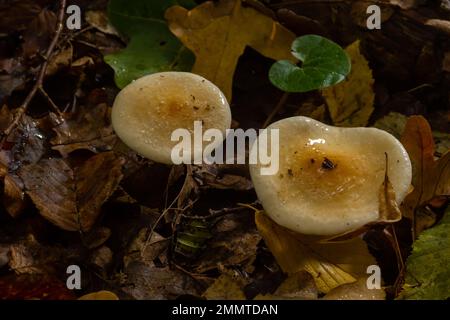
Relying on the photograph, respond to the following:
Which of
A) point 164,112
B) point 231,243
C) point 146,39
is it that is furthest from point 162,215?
point 146,39

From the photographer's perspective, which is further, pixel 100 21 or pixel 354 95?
pixel 100 21

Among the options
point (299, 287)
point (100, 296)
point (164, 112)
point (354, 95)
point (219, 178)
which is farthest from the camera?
point (354, 95)

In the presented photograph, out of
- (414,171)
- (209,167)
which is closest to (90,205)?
(209,167)

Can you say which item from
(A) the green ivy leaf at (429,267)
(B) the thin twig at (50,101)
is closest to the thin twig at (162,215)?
(B) the thin twig at (50,101)

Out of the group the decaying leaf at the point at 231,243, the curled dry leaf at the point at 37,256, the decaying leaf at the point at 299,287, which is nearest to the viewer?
the decaying leaf at the point at 299,287

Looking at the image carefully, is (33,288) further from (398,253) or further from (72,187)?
(398,253)

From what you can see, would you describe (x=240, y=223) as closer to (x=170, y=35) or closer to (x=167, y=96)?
(x=167, y=96)

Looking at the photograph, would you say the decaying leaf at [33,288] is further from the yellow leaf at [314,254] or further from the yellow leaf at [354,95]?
the yellow leaf at [354,95]

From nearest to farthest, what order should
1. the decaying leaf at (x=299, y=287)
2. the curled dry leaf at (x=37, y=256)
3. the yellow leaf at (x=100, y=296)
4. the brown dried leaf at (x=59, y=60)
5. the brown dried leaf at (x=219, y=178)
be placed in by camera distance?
the yellow leaf at (x=100, y=296) → the decaying leaf at (x=299, y=287) → the curled dry leaf at (x=37, y=256) → the brown dried leaf at (x=219, y=178) → the brown dried leaf at (x=59, y=60)
